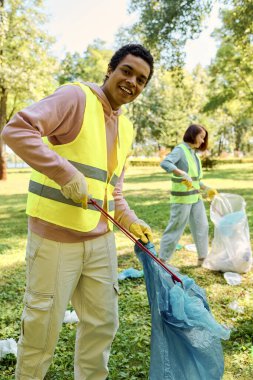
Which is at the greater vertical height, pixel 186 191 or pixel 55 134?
pixel 55 134

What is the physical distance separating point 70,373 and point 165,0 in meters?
7.63

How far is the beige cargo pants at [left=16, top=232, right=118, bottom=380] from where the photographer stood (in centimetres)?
168

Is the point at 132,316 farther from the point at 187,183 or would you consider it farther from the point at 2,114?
the point at 2,114

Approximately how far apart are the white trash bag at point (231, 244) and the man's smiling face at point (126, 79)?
2707mm

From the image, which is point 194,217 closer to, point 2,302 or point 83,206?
point 2,302

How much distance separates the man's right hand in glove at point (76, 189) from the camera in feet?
5.01

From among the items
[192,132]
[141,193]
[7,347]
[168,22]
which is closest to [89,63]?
[141,193]

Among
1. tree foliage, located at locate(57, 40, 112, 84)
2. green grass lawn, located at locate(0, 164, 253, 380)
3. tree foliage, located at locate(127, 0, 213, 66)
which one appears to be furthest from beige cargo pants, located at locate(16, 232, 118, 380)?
tree foliage, located at locate(57, 40, 112, 84)

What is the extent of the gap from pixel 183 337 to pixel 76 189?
2.90 ft

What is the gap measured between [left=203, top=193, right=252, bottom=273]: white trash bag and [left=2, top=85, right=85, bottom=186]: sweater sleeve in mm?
2926

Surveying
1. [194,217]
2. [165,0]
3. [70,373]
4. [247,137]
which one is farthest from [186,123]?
[70,373]

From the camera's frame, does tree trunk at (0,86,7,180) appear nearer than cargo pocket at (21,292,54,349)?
No

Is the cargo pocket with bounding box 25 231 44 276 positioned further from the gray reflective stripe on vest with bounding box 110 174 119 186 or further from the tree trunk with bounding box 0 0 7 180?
the tree trunk with bounding box 0 0 7 180

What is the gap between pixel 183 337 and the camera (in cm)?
172
